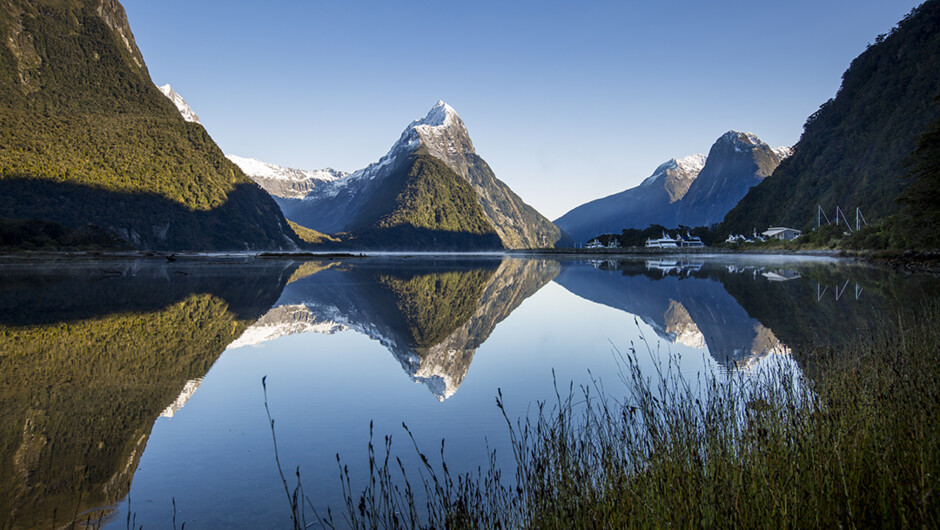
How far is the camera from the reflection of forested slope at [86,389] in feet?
18.4

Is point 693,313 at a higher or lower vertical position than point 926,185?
lower

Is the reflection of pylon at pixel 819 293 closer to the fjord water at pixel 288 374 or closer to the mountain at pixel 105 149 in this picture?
the fjord water at pixel 288 374

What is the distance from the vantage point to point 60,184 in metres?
104

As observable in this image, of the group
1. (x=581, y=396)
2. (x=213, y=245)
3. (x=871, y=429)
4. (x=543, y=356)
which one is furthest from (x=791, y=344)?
(x=213, y=245)

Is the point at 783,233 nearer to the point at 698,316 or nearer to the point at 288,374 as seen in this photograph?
the point at 698,316

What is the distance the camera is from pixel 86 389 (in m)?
9.27

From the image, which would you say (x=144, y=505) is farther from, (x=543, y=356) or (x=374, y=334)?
(x=374, y=334)

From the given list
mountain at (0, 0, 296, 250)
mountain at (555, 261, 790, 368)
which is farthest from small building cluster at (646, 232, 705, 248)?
mountain at (555, 261, 790, 368)

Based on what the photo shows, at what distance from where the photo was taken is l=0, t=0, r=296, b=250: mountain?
104 meters

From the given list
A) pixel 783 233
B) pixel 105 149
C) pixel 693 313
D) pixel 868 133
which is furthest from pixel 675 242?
pixel 693 313

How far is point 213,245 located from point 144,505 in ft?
471

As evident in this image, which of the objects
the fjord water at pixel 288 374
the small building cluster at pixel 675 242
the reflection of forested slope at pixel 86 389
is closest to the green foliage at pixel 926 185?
the fjord water at pixel 288 374

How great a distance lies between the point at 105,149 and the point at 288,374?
140 metres

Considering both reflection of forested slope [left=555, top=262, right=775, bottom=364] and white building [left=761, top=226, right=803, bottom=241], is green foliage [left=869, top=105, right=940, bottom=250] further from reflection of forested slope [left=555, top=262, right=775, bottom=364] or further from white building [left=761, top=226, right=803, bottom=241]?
white building [left=761, top=226, right=803, bottom=241]
